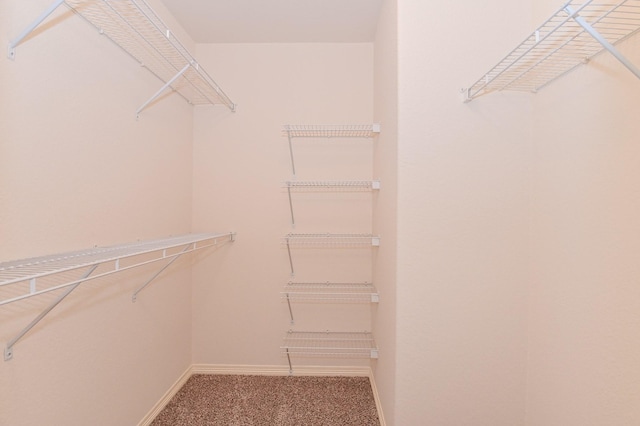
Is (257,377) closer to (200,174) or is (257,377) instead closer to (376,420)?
(376,420)

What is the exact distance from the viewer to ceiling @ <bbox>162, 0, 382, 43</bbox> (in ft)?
7.07

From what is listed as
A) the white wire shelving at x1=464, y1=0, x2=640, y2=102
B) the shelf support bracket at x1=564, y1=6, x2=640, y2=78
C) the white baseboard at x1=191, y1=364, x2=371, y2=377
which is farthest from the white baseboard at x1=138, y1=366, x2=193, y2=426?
the shelf support bracket at x1=564, y1=6, x2=640, y2=78

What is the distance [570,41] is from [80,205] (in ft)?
5.98

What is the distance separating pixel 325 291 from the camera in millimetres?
2592

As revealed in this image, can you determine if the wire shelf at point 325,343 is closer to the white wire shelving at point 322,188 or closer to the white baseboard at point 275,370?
the white baseboard at point 275,370

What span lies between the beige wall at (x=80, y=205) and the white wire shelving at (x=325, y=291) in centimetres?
85

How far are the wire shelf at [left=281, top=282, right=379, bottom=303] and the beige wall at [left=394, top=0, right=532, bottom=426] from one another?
3.06ft

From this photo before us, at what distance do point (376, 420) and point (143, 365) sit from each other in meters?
1.37

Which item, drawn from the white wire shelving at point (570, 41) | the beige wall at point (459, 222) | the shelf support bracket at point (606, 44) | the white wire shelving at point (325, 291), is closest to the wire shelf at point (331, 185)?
the white wire shelving at point (325, 291)

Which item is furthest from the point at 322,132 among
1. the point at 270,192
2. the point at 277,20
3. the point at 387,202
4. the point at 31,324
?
the point at 31,324

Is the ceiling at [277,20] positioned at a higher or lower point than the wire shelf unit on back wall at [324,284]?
higher

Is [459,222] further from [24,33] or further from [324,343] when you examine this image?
[24,33]

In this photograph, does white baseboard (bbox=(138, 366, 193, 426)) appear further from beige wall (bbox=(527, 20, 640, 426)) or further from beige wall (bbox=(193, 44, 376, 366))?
beige wall (bbox=(527, 20, 640, 426))

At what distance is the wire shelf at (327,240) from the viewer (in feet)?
8.47
